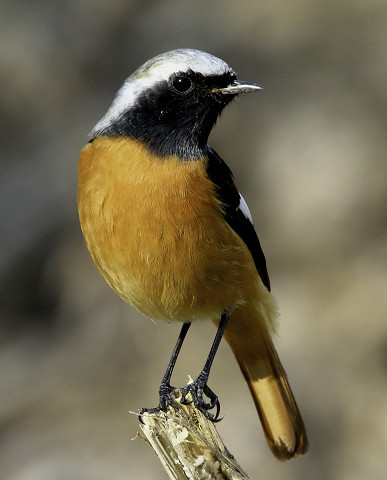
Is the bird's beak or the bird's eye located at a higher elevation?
the bird's eye

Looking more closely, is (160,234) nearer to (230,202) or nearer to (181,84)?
→ (230,202)

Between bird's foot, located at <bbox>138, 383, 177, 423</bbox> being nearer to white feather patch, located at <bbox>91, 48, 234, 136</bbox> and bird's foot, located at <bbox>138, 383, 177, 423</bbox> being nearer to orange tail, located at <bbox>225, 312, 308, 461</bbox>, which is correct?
orange tail, located at <bbox>225, 312, 308, 461</bbox>

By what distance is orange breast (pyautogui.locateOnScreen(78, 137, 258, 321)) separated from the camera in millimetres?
4250

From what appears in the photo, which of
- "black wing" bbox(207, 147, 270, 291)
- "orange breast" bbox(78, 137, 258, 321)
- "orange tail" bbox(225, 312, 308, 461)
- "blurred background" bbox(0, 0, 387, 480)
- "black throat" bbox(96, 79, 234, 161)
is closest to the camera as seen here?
"orange breast" bbox(78, 137, 258, 321)

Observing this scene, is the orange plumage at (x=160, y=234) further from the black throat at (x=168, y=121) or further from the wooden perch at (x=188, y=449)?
the wooden perch at (x=188, y=449)

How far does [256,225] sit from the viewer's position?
933 cm

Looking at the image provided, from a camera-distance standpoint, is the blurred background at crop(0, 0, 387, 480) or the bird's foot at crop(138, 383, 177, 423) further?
the blurred background at crop(0, 0, 387, 480)

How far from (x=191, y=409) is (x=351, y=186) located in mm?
5397

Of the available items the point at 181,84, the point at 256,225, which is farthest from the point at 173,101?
the point at 256,225

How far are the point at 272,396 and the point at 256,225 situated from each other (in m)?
4.03

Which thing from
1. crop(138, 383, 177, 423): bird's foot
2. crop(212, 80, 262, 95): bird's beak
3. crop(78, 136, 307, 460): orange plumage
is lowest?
crop(138, 383, 177, 423): bird's foot

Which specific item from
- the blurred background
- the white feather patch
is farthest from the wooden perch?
the blurred background

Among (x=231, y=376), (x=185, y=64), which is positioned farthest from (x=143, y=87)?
(x=231, y=376)

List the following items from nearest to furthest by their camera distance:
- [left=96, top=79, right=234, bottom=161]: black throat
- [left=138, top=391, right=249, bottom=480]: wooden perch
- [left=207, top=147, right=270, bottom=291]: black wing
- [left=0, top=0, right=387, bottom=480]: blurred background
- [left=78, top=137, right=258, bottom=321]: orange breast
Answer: [left=138, top=391, right=249, bottom=480]: wooden perch, [left=78, top=137, right=258, bottom=321]: orange breast, [left=96, top=79, right=234, bottom=161]: black throat, [left=207, top=147, right=270, bottom=291]: black wing, [left=0, top=0, right=387, bottom=480]: blurred background
